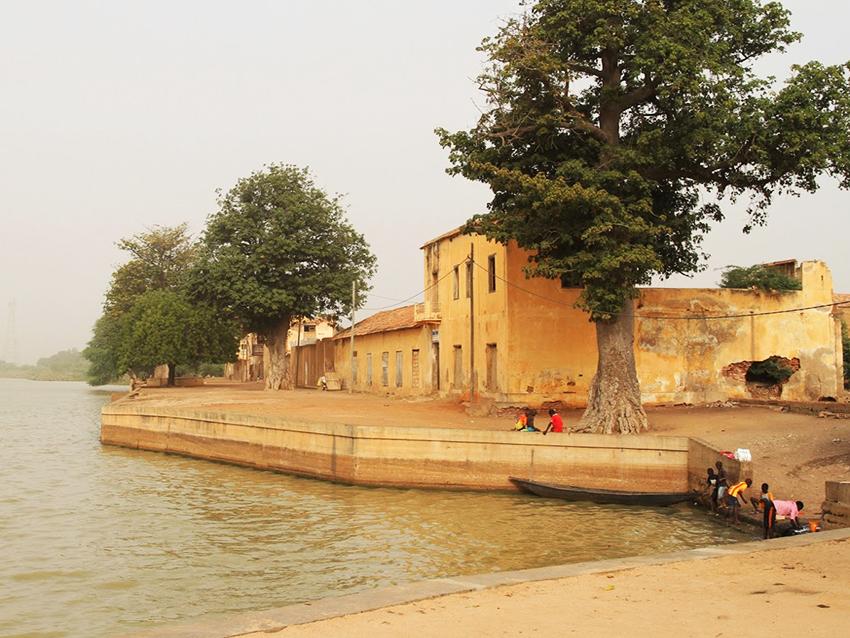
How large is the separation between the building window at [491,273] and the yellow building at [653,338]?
36mm

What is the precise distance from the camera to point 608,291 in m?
22.0

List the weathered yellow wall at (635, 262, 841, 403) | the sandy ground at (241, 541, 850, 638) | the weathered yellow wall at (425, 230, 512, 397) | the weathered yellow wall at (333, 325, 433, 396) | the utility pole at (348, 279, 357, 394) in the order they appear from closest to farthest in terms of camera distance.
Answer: the sandy ground at (241, 541, 850, 638), the weathered yellow wall at (425, 230, 512, 397), the weathered yellow wall at (635, 262, 841, 403), the weathered yellow wall at (333, 325, 433, 396), the utility pole at (348, 279, 357, 394)

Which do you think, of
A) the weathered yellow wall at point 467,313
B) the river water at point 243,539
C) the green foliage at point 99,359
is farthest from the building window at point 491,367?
the green foliage at point 99,359

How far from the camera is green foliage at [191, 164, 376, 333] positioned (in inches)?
1709

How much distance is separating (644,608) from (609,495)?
39.1 feet

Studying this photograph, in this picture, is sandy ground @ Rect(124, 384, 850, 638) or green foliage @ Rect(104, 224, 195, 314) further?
green foliage @ Rect(104, 224, 195, 314)

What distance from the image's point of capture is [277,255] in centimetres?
4353

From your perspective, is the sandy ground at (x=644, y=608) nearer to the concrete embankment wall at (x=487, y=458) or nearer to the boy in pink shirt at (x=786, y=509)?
the boy in pink shirt at (x=786, y=509)

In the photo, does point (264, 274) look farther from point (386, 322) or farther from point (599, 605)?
point (599, 605)

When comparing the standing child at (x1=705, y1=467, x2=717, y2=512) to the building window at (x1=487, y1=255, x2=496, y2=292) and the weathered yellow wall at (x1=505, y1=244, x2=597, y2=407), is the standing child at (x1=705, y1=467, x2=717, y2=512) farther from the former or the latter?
the building window at (x1=487, y1=255, x2=496, y2=292)

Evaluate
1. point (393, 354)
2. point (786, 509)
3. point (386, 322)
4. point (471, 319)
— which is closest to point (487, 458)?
point (786, 509)

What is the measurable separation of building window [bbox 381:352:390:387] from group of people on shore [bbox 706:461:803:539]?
891 inches

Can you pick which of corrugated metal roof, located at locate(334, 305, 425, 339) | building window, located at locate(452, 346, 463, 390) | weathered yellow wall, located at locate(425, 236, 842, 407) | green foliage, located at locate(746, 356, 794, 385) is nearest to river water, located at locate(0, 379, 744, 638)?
weathered yellow wall, located at locate(425, 236, 842, 407)

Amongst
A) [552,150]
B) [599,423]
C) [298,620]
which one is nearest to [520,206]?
[552,150]
